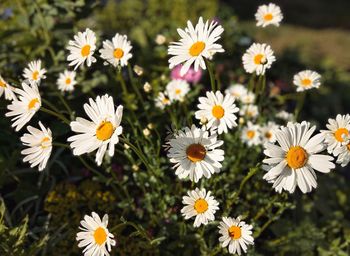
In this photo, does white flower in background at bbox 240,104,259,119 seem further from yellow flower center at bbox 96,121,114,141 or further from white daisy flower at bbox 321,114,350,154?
yellow flower center at bbox 96,121,114,141

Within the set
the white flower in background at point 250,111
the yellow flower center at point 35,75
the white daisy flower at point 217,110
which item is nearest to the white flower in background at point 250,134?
the white flower in background at point 250,111

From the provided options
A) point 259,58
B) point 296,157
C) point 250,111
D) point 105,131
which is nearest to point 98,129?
point 105,131

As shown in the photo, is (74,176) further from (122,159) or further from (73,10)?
(73,10)

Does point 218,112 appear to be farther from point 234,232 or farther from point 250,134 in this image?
point 250,134

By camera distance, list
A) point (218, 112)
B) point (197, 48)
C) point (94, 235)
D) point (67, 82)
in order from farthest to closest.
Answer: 1. point (67, 82)
2. point (218, 112)
3. point (197, 48)
4. point (94, 235)

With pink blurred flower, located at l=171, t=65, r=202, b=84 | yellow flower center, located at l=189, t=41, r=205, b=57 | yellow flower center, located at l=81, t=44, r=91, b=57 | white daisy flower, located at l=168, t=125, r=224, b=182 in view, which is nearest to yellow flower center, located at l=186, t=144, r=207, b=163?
white daisy flower, located at l=168, t=125, r=224, b=182

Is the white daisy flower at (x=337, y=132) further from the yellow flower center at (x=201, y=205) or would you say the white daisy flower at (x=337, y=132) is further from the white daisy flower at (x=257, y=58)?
the yellow flower center at (x=201, y=205)
